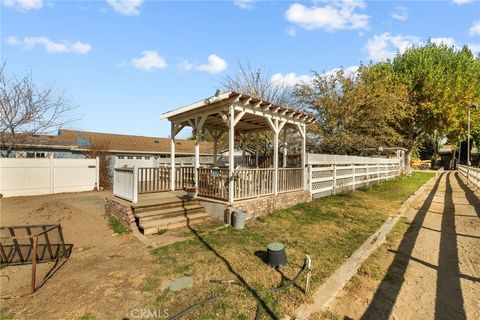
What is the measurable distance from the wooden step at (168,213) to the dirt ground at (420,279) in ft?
15.1

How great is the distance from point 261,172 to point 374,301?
5331 mm

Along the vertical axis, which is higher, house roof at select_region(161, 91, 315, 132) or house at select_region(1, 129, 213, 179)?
house roof at select_region(161, 91, 315, 132)

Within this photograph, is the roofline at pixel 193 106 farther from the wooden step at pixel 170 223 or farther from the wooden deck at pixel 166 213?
the wooden step at pixel 170 223

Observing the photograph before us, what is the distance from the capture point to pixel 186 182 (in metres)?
9.95

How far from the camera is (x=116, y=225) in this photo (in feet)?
23.7

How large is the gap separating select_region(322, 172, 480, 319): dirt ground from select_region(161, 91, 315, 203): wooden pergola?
12.8ft

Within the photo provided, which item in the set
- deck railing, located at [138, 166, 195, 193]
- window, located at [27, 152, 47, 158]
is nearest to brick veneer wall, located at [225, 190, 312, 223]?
deck railing, located at [138, 166, 195, 193]

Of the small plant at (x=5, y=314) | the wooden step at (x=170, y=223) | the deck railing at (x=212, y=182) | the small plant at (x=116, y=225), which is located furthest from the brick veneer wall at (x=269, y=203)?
the small plant at (x=5, y=314)

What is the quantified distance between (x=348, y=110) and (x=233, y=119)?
12.8 m

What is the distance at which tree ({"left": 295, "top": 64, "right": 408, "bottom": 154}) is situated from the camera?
1783 centimetres

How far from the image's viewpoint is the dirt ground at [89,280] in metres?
3.44

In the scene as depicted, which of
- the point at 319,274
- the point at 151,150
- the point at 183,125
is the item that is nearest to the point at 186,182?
the point at 183,125

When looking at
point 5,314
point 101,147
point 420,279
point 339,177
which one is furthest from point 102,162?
point 420,279

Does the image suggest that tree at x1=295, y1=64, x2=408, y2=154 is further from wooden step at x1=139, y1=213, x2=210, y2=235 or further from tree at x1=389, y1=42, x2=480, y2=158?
wooden step at x1=139, y1=213, x2=210, y2=235
